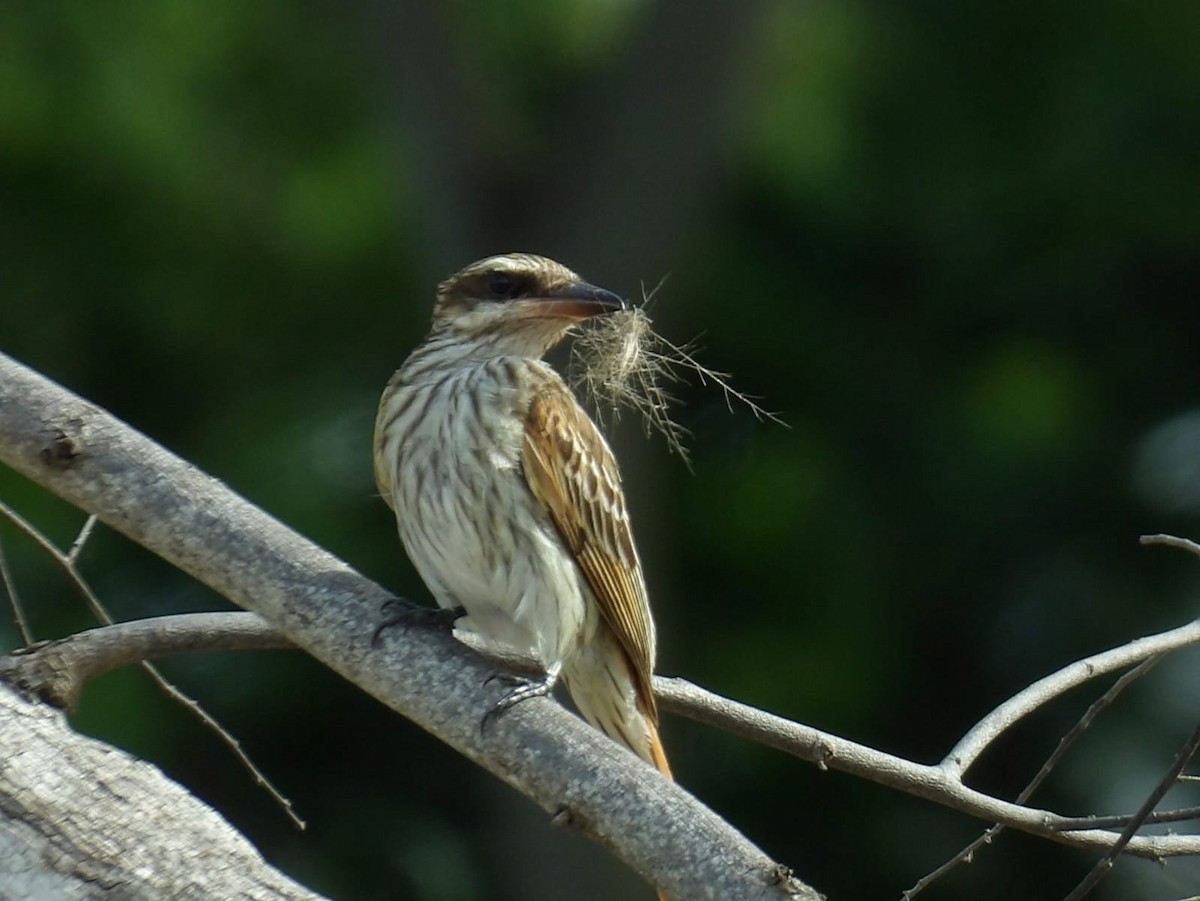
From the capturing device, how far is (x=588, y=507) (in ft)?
12.3

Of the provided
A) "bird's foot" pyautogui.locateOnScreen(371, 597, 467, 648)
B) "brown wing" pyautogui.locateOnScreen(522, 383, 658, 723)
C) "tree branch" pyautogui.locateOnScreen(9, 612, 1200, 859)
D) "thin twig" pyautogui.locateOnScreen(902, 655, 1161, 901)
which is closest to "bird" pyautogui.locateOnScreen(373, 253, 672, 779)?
"brown wing" pyautogui.locateOnScreen(522, 383, 658, 723)

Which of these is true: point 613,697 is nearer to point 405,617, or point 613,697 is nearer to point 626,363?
point 626,363

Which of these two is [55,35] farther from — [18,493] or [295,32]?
[18,493]

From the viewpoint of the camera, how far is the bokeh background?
6.77m

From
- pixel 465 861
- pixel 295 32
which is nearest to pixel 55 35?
pixel 295 32

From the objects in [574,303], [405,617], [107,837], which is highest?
[574,303]

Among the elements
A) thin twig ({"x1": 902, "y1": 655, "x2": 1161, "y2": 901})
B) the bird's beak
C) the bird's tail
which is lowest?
the bird's tail

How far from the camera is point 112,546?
7020mm

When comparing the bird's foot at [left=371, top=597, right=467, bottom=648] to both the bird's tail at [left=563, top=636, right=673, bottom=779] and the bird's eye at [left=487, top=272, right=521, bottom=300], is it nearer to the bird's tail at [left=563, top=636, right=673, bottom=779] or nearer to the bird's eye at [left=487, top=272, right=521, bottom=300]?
the bird's tail at [left=563, top=636, right=673, bottom=779]

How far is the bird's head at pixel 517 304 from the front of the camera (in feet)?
12.5

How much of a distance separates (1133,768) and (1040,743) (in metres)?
0.45

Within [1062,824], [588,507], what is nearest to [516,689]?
[1062,824]

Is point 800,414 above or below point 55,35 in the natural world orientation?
below

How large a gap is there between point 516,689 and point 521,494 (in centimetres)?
93
